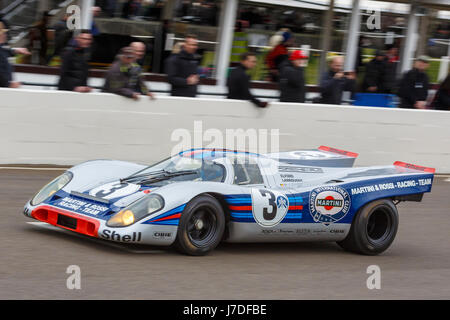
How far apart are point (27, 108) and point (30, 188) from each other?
159 centimetres

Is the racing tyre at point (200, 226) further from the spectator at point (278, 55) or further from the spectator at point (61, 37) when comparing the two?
the spectator at point (278, 55)

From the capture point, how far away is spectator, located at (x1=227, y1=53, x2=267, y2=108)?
10758mm

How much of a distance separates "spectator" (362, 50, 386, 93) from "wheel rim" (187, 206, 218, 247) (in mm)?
8395

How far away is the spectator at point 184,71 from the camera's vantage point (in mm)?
10930

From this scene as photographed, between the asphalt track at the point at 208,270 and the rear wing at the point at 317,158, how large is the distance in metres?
0.81

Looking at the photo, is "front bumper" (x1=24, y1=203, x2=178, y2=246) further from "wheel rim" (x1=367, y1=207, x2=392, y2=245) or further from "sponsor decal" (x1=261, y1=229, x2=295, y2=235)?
"wheel rim" (x1=367, y1=207, x2=392, y2=245)

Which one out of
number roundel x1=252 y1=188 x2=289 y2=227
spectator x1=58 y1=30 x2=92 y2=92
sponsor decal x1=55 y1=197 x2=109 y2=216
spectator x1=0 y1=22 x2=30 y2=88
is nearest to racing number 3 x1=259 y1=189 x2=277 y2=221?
number roundel x1=252 y1=188 x2=289 y2=227

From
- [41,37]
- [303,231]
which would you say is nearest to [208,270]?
[303,231]

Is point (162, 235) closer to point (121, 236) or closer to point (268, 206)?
point (121, 236)

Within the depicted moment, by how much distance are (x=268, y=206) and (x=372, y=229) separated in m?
1.41

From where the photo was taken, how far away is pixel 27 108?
33.3 feet

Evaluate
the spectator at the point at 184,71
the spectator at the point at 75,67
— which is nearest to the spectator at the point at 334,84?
the spectator at the point at 184,71

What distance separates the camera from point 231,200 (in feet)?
21.2
